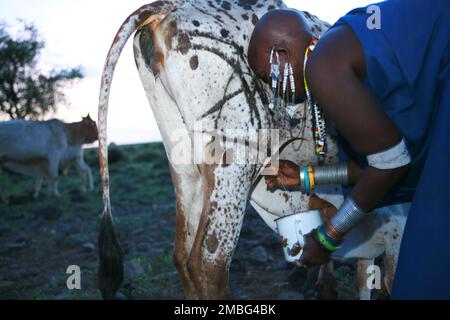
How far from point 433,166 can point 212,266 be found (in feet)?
4.07

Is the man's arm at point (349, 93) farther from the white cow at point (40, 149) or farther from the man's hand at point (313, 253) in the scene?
Answer: the white cow at point (40, 149)

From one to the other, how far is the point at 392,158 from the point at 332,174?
89 centimetres

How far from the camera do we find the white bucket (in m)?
2.56

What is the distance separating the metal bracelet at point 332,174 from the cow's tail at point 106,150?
1.18 meters

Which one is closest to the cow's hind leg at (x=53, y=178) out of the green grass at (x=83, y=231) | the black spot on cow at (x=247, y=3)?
the green grass at (x=83, y=231)

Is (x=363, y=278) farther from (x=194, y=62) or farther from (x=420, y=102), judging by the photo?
(x=194, y=62)

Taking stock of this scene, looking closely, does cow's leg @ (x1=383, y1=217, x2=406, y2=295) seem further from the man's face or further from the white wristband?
the white wristband

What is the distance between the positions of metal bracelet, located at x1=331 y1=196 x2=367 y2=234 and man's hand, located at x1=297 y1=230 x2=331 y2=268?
0.47 ft

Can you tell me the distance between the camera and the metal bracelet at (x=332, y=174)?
9.16ft

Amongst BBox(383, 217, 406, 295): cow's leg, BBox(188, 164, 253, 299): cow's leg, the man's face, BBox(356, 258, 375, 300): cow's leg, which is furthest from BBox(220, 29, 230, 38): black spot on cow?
BBox(356, 258, 375, 300): cow's leg

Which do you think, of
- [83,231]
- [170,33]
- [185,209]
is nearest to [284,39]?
[170,33]

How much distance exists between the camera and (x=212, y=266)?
2635mm

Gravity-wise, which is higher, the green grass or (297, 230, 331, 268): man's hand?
(297, 230, 331, 268): man's hand

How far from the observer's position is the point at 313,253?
2256 millimetres
